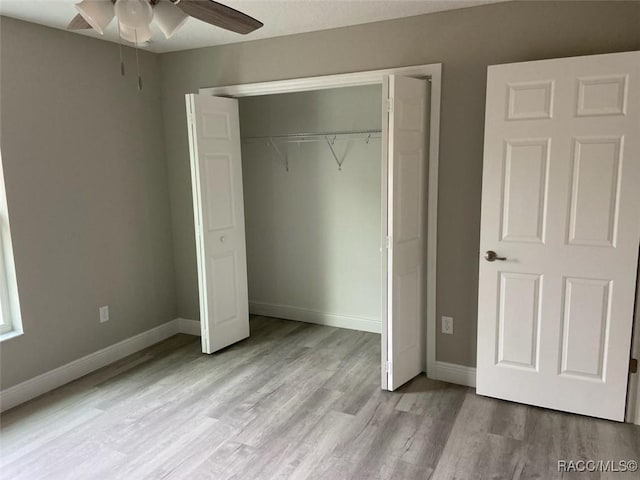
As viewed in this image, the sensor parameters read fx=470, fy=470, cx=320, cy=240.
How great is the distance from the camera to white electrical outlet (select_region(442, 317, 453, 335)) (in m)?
3.30

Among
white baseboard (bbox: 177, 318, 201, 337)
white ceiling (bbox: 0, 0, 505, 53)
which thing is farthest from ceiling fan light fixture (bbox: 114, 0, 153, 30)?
white baseboard (bbox: 177, 318, 201, 337)

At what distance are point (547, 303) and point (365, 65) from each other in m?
1.99

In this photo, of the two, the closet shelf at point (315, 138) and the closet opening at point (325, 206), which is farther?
the closet shelf at point (315, 138)

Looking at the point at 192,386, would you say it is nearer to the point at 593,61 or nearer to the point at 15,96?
the point at 15,96

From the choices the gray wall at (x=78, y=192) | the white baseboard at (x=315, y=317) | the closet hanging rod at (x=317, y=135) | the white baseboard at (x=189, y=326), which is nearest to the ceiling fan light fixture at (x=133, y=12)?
the gray wall at (x=78, y=192)

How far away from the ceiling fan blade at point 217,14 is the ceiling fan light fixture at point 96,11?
0.85 ft

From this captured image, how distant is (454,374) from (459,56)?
2151 millimetres

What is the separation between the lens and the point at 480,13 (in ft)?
9.61

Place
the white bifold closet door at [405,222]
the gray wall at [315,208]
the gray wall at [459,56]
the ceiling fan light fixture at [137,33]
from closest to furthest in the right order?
the ceiling fan light fixture at [137,33], the gray wall at [459,56], the white bifold closet door at [405,222], the gray wall at [315,208]

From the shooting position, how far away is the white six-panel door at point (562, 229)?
102 inches

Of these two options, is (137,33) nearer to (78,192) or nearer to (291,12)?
(291,12)

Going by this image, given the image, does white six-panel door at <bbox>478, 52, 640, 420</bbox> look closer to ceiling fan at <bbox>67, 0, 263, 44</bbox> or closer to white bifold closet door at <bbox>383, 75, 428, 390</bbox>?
white bifold closet door at <bbox>383, 75, 428, 390</bbox>

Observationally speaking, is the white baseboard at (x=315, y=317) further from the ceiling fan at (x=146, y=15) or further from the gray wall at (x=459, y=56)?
the ceiling fan at (x=146, y=15)

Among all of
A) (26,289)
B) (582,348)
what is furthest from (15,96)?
(582,348)
